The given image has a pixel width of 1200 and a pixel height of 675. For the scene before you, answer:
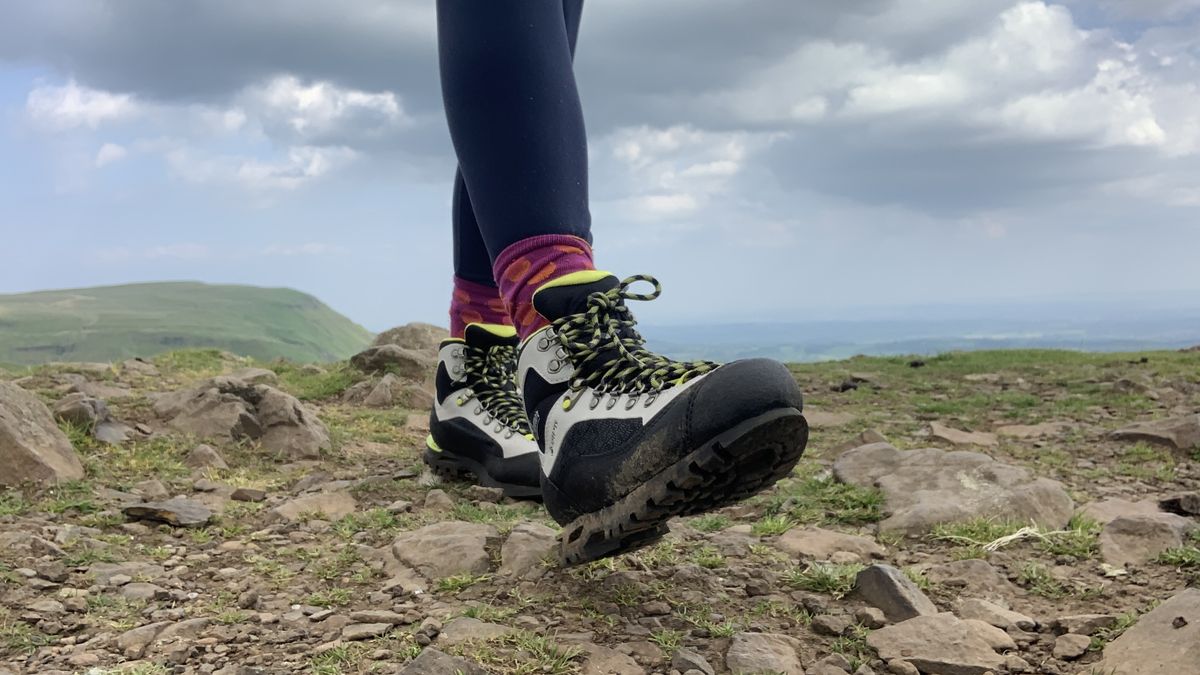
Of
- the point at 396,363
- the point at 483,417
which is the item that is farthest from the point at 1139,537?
the point at 396,363

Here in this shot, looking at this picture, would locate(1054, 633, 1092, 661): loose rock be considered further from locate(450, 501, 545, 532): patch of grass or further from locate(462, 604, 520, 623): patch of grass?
locate(450, 501, 545, 532): patch of grass

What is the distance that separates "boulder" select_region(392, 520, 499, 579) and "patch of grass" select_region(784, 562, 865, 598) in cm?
87

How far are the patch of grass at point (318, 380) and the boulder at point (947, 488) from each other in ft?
14.6

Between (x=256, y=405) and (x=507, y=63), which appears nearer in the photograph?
(x=507, y=63)

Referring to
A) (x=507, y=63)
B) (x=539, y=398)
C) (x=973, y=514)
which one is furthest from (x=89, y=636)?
(x=973, y=514)

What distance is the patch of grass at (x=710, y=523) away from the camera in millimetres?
2932

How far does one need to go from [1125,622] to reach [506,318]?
2.40 meters

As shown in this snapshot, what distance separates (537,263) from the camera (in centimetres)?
217

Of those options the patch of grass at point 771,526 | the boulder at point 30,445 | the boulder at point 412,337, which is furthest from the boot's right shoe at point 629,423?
the boulder at point 412,337

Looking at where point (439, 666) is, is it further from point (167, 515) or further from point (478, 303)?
point (478, 303)

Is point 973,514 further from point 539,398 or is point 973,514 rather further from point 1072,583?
point 539,398

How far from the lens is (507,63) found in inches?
85.4

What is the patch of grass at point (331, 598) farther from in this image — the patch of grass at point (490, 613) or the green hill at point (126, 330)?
the green hill at point (126, 330)

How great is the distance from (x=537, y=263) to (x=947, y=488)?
2014 millimetres
